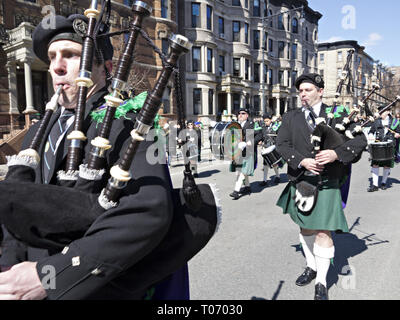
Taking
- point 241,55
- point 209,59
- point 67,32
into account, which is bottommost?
point 67,32

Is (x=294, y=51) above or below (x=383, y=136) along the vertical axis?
above

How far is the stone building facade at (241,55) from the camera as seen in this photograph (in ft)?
91.0

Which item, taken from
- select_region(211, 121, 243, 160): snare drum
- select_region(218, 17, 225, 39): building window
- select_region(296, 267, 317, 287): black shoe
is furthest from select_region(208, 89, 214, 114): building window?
select_region(296, 267, 317, 287): black shoe

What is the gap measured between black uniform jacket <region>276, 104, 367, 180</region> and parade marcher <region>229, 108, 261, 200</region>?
4.39 m

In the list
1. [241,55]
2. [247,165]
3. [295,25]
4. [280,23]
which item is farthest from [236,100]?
[247,165]

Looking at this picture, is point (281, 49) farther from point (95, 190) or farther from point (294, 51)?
point (95, 190)

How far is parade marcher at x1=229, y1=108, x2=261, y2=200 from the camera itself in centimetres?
831

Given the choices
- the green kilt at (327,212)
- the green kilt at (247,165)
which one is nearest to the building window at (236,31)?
the green kilt at (247,165)

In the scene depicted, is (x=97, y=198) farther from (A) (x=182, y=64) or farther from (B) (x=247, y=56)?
(B) (x=247, y=56)

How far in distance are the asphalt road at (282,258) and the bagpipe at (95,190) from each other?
7.89 ft

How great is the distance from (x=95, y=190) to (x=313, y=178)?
2.88 m

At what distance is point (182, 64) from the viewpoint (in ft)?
90.1

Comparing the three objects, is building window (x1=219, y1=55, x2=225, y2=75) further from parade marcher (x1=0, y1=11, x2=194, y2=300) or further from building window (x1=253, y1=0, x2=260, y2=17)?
parade marcher (x1=0, y1=11, x2=194, y2=300)

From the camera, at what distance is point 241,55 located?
3244 cm
